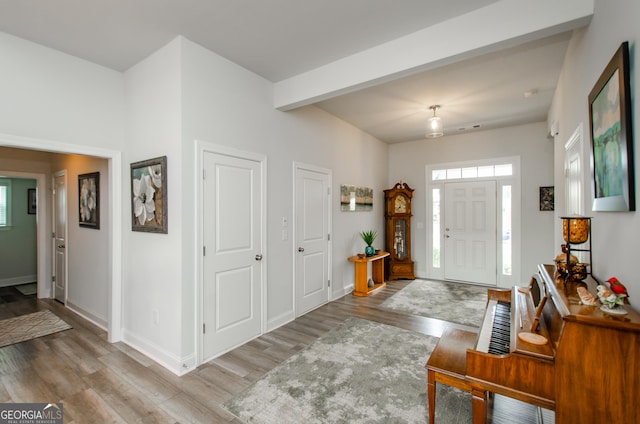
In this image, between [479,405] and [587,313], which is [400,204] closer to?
[479,405]

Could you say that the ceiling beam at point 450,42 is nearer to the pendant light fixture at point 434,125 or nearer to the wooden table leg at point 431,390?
the pendant light fixture at point 434,125

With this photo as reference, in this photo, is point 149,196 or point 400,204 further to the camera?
point 400,204

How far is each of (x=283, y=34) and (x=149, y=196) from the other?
191cm

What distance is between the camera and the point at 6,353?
2736mm

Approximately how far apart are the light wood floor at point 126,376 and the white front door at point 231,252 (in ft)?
0.69

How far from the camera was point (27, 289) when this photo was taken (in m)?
4.99

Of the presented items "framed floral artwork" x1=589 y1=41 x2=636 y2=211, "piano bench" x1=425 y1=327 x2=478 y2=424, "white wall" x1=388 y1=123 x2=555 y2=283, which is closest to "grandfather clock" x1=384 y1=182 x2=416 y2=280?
"white wall" x1=388 y1=123 x2=555 y2=283

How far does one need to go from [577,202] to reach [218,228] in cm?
314

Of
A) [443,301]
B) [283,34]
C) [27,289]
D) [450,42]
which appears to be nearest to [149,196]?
[283,34]

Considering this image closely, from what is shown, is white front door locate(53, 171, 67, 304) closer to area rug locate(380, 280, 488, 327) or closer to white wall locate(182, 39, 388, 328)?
white wall locate(182, 39, 388, 328)

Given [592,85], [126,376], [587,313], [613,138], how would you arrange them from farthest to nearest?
1. [126,376]
2. [592,85]
3. [613,138]
4. [587,313]

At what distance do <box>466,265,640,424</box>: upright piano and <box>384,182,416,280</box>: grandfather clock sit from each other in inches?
175

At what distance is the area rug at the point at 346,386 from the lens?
6.32 ft

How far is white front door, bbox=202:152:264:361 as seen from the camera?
2.69m
